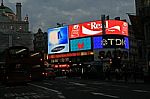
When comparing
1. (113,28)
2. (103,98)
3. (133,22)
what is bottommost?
(103,98)

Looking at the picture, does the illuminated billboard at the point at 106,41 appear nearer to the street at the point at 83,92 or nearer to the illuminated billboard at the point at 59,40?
the illuminated billboard at the point at 59,40

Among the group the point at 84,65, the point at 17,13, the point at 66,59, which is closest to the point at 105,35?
the point at 84,65

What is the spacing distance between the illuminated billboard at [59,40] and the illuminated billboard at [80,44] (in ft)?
7.09

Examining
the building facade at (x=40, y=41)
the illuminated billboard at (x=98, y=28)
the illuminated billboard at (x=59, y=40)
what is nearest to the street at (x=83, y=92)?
the illuminated billboard at (x=98, y=28)

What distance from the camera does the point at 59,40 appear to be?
105188 mm

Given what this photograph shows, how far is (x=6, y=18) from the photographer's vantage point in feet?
563

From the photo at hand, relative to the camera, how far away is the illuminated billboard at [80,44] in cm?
9808

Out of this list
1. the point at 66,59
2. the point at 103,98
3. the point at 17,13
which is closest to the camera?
the point at 103,98

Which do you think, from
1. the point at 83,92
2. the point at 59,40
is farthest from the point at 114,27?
the point at 83,92

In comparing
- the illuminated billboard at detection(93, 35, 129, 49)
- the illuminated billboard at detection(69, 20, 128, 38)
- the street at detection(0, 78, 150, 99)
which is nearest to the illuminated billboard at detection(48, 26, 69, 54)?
the illuminated billboard at detection(69, 20, 128, 38)

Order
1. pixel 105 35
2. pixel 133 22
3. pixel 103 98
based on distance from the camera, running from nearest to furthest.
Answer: pixel 103 98
pixel 133 22
pixel 105 35

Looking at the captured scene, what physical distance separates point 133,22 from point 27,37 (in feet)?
422

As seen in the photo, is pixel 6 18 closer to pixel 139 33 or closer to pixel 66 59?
pixel 66 59

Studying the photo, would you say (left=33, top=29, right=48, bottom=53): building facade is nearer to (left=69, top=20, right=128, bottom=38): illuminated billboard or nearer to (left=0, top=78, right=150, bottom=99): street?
(left=69, top=20, right=128, bottom=38): illuminated billboard
